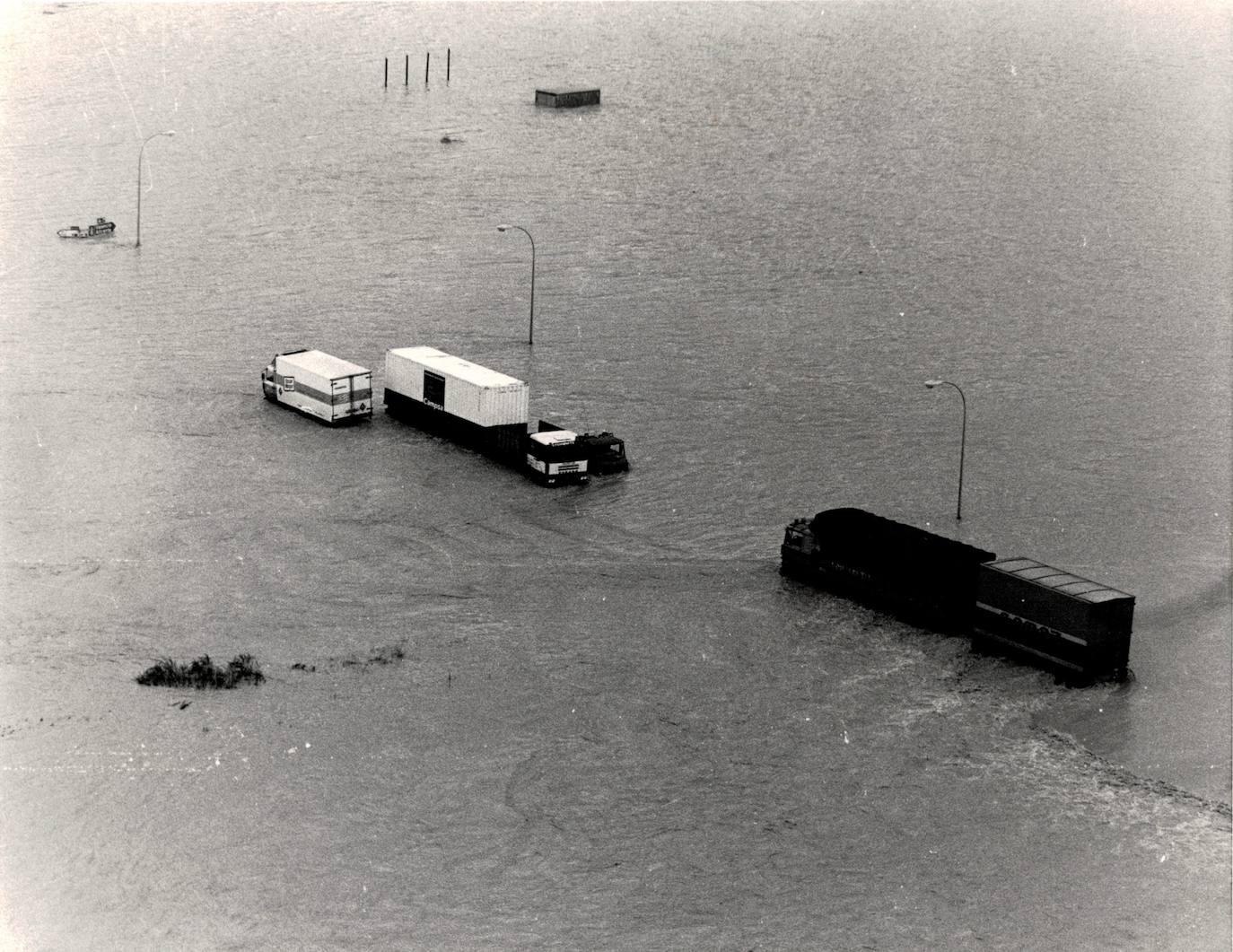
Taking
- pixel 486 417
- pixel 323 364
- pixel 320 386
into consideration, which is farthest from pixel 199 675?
pixel 323 364

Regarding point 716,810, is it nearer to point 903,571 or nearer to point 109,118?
point 903,571

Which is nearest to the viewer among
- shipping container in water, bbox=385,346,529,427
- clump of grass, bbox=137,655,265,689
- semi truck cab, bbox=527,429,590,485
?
clump of grass, bbox=137,655,265,689

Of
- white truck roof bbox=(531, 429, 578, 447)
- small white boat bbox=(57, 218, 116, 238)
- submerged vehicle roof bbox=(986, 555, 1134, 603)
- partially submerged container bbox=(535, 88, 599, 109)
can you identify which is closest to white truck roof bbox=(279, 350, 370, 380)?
white truck roof bbox=(531, 429, 578, 447)

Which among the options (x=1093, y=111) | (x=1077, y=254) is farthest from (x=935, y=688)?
(x=1093, y=111)

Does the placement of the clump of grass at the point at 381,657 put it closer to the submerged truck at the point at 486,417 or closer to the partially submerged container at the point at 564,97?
the submerged truck at the point at 486,417

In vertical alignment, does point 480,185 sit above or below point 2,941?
above

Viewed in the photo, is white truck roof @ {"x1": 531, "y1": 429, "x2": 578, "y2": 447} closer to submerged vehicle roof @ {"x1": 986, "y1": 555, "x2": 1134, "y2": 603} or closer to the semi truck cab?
the semi truck cab

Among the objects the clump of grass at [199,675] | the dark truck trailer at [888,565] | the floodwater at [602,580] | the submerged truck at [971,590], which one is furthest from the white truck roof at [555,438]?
the clump of grass at [199,675]
